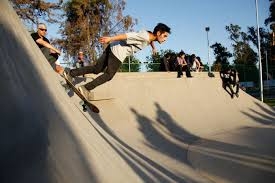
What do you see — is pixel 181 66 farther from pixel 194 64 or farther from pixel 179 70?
pixel 194 64

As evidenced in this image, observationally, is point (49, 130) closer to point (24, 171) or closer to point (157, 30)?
point (24, 171)

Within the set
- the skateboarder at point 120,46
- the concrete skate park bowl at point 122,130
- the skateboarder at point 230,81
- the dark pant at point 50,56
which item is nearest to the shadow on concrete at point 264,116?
the concrete skate park bowl at point 122,130

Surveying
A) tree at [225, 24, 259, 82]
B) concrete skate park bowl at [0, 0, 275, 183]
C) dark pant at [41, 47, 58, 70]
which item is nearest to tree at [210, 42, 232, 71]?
tree at [225, 24, 259, 82]

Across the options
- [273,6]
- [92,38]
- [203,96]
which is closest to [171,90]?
[203,96]

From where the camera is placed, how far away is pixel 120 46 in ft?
20.7

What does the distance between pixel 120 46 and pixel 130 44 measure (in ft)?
0.53

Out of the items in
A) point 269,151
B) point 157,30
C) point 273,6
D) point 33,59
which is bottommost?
point 269,151

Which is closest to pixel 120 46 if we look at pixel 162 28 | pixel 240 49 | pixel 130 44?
pixel 130 44

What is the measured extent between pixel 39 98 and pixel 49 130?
29 centimetres

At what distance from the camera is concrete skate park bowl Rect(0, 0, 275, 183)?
2.48 meters

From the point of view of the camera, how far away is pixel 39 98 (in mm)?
2736

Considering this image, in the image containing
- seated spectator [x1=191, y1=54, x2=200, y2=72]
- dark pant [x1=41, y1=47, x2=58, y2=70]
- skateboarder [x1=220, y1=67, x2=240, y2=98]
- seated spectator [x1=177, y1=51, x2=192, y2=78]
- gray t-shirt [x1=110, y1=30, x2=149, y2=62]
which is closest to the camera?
gray t-shirt [x1=110, y1=30, x2=149, y2=62]

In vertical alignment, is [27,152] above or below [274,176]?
above

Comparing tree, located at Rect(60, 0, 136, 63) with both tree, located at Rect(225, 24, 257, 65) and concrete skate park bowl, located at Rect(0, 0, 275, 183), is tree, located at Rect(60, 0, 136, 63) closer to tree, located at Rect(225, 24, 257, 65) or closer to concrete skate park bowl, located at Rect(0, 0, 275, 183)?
concrete skate park bowl, located at Rect(0, 0, 275, 183)
